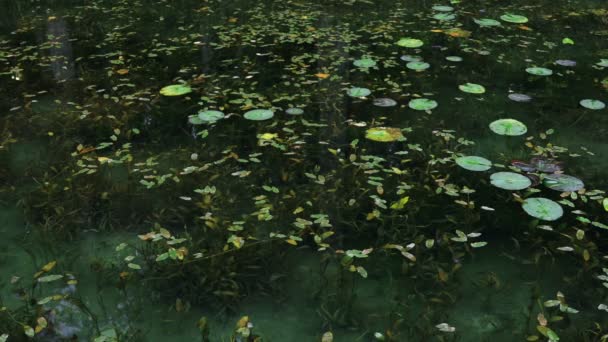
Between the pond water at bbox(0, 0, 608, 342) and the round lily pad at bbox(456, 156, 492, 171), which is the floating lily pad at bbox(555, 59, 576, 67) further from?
the round lily pad at bbox(456, 156, 492, 171)

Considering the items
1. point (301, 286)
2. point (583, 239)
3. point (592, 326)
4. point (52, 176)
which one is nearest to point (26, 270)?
point (52, 176)

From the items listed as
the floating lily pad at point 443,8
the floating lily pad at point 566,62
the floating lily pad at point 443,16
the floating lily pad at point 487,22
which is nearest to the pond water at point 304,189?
the floating lily pad at point 566,62

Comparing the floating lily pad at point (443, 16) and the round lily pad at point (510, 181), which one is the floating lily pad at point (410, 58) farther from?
the round lily pad at point (510, 181)

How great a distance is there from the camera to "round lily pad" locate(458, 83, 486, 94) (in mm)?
3229

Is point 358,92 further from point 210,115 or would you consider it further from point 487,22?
point 487,22

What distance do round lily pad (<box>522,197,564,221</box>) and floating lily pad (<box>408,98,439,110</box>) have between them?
101 cm

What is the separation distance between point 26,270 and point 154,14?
3.47 metres

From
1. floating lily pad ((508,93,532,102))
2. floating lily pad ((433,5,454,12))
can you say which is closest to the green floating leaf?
floating lily pad ((508,93,532,102))

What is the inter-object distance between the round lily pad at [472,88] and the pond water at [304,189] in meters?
0.02

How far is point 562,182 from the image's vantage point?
231 centimetres

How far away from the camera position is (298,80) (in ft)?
11.3

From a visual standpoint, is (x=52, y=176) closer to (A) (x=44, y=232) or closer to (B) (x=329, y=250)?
(A) (x=44, y=232)

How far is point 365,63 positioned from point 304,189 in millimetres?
1570

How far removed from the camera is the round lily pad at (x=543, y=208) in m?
2.09
